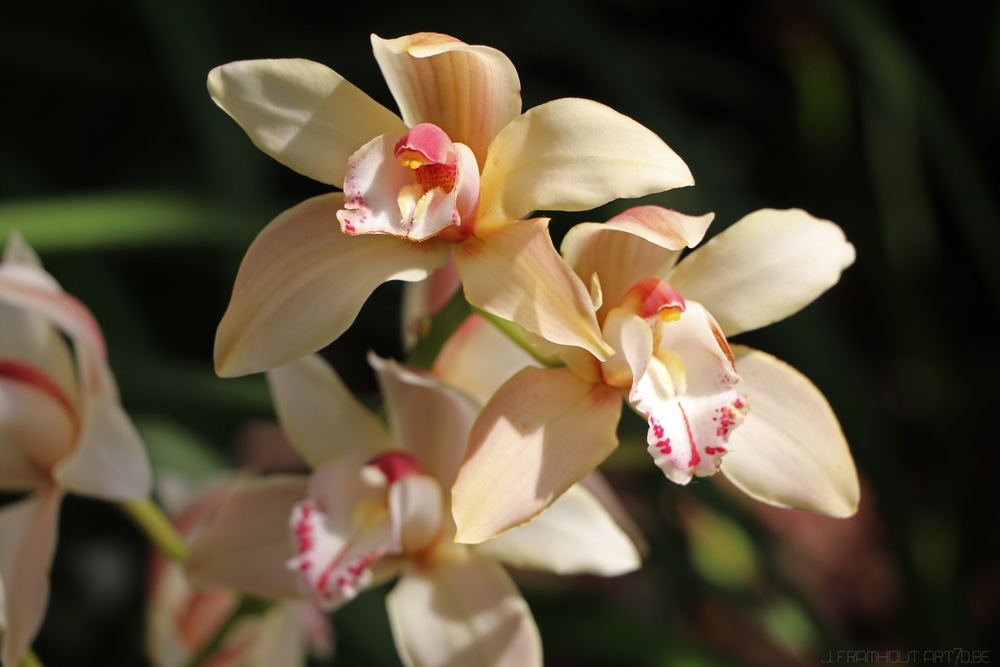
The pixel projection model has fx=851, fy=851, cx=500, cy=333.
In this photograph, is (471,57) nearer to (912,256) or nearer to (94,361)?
(94,361)

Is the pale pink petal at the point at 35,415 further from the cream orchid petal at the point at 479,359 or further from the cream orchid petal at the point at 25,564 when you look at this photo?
the cream orchid petal at the point at 479,359

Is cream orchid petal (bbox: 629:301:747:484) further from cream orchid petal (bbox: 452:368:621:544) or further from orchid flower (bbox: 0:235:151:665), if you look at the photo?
orchid flower (bbox: 0:235:151:665)

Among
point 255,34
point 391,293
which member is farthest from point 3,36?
point 391,293

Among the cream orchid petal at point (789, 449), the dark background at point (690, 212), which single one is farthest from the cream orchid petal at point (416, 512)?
the dark background at point (690, 212)

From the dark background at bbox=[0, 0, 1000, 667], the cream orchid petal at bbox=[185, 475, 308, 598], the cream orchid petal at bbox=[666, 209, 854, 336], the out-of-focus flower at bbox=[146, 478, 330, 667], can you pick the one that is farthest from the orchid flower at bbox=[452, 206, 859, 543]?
the dark background at bbox=[0, 0, 1000, 667]

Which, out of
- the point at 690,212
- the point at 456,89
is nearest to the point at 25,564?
the point at 456,89

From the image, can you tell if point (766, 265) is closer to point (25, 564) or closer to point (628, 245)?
point (628, 245)

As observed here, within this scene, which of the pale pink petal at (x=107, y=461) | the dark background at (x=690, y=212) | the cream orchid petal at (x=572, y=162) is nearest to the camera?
the cream orchid petal at (x=572, y=162)
